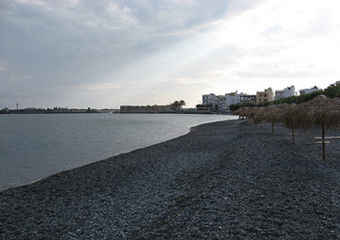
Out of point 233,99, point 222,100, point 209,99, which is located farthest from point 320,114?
point 209,99

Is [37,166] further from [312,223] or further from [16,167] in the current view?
[312,223]

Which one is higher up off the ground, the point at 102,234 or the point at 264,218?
the point at 264,218

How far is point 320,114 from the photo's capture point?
358 inches

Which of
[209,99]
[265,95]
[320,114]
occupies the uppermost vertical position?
[209,99]

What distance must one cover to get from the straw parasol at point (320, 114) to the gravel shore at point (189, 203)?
1.28 meters

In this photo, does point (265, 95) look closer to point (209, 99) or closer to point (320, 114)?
point (209, 99)

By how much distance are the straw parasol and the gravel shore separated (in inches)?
50.2

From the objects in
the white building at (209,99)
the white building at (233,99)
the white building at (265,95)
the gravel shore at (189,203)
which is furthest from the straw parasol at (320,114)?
the white building at (209,99)

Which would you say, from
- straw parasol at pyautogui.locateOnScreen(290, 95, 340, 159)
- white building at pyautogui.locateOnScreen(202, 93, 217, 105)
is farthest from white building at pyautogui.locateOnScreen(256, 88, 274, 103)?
straw parasol at pyautogui.locateOnScreen(290, 95, 340, 159)

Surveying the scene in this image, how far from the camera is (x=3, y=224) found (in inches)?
218

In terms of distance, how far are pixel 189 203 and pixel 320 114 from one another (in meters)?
6.25

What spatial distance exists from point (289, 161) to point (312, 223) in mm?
5154

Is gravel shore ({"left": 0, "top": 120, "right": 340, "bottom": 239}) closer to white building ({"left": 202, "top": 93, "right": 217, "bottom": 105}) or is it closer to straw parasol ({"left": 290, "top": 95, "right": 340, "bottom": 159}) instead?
straw parasol ({"left": 290, "top": 95, "right": 340, "bottom": 159})

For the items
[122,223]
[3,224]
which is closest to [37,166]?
[3,224]
